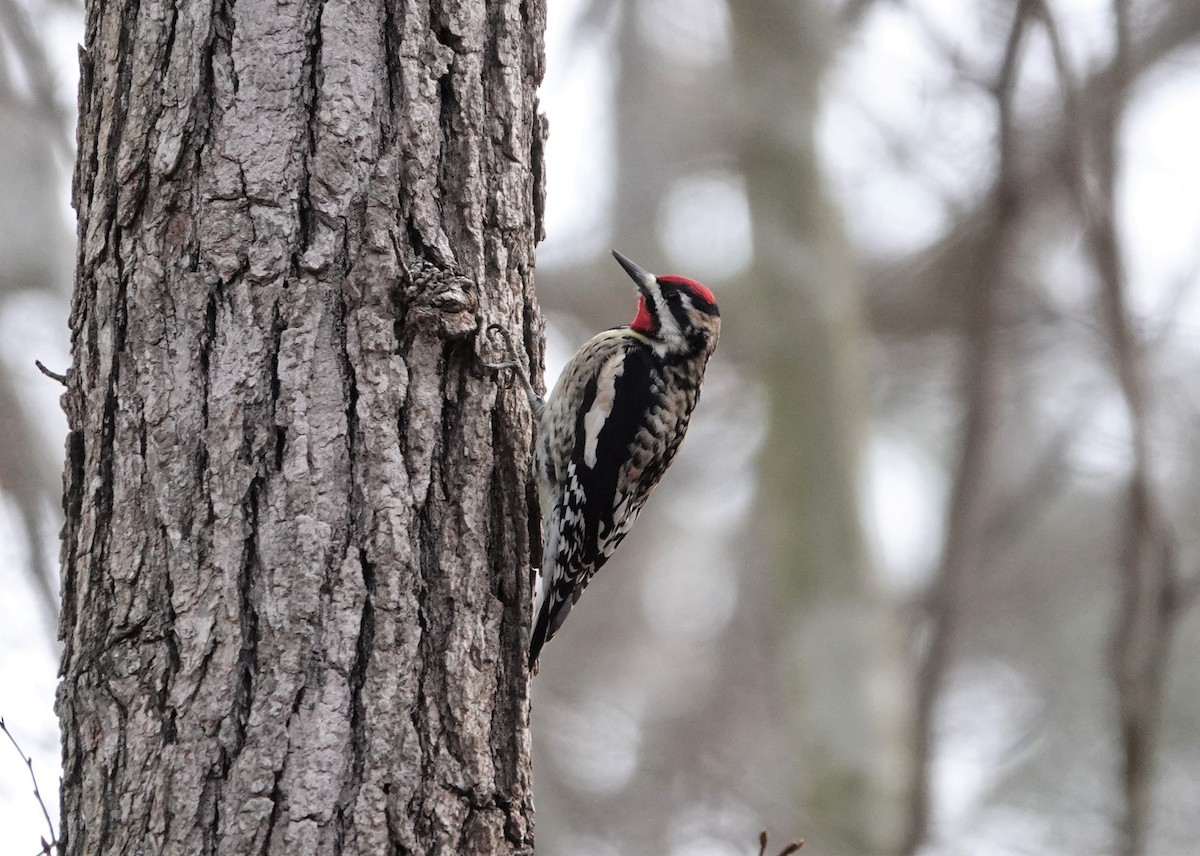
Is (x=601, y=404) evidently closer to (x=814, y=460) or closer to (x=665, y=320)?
(x=665, y=320)

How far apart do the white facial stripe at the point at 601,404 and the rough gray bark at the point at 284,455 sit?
127 cm

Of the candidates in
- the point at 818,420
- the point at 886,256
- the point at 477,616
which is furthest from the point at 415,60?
the point at 886,256

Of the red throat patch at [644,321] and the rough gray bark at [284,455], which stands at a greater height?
the red throat patch at [644,321]

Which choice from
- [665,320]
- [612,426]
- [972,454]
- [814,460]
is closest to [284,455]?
[612,426]

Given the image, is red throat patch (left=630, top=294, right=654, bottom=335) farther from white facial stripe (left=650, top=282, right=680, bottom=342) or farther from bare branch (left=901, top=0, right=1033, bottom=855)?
bare branch (left=901, top=0, right=1033, bottom=855)

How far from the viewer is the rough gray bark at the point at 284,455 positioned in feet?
7.69

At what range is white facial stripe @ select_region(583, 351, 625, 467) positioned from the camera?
4.11 m

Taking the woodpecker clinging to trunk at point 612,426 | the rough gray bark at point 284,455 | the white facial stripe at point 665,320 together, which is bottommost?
the rough gray bark at point 284,455

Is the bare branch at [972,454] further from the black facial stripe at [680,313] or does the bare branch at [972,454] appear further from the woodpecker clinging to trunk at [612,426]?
the black facial stripe at [680,313]

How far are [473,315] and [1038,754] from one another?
35.1 ft

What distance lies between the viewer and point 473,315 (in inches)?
107

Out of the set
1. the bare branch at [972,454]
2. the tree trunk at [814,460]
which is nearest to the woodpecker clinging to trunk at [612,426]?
the bare branch at [972,454]

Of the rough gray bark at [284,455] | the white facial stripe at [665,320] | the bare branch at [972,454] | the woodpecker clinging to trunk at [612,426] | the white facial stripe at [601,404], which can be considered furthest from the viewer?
the bare branch at [972,454]

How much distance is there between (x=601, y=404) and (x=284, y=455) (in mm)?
1897
